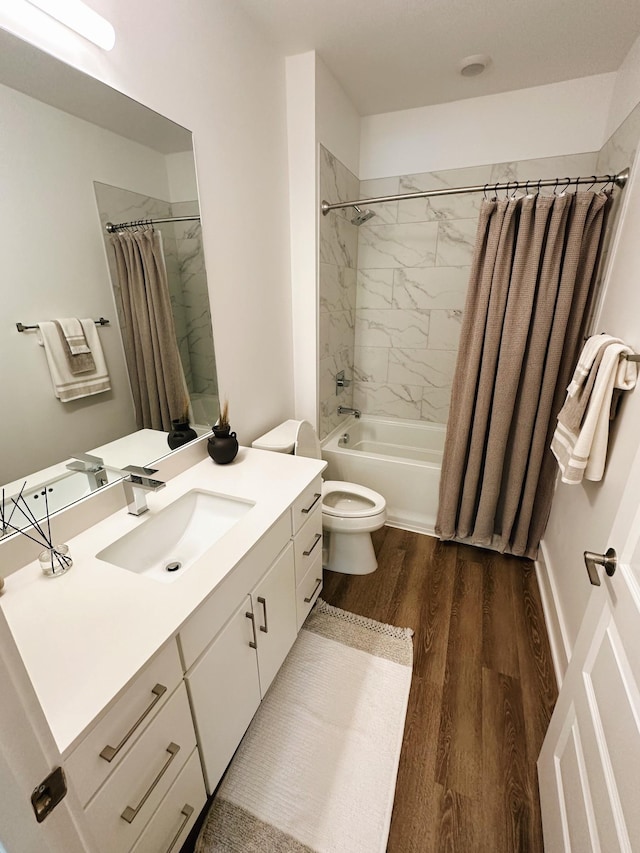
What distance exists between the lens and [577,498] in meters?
1.71

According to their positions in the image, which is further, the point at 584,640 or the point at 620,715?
the point at 584,640

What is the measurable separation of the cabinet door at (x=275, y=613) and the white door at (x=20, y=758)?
→ 82 cm

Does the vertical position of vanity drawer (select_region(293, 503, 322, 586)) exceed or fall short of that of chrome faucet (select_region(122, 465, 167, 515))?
it falls short

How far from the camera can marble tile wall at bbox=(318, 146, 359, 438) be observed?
2.24 m

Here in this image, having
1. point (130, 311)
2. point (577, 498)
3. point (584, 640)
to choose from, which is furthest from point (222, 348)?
point (577, 498)

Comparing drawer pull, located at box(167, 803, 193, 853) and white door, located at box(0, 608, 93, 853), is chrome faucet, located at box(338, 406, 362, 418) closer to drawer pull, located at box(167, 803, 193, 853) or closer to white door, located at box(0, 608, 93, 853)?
drawer pull, located at box(167, 803, 193, 853)

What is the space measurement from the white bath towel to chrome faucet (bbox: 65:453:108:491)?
19 cm

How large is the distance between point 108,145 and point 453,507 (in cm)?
232

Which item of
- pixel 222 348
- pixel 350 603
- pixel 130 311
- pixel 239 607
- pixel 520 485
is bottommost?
pixel 350 603

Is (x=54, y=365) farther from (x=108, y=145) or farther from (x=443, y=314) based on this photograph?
(x=443, y=314)

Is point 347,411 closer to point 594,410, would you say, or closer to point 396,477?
point 396,477

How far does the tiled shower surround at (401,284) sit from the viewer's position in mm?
2367

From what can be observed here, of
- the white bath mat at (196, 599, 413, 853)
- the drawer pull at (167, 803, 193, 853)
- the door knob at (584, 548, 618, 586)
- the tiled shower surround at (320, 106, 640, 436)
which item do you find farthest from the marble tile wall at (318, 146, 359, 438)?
the drawer pull at (167, 803, 193, 853)

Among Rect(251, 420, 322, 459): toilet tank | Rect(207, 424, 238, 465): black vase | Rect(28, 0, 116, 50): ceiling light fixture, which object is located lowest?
Rect(251, 420, 322, 459): toilet tank
